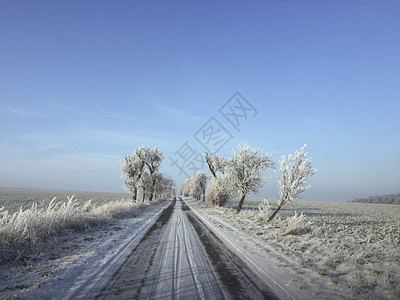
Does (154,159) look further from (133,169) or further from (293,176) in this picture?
Answer: (293,176)

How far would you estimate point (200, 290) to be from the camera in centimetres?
470

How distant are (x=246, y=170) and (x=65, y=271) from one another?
19.2 meters

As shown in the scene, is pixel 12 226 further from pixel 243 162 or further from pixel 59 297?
pixel 243 162

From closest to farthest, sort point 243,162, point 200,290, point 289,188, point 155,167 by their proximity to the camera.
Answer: point 200,290
point 289,188
point 243,162
point 155,167

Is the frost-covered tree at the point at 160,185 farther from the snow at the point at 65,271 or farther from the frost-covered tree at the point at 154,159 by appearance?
the snow at the point at 65,271

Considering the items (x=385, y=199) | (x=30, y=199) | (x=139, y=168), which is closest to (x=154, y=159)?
(x=139, y=168)

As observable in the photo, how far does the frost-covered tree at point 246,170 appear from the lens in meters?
22.5

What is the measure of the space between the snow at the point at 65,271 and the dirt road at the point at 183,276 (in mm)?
447

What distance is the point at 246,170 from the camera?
22906 mm

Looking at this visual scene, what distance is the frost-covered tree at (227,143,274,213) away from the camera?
22.5 meters

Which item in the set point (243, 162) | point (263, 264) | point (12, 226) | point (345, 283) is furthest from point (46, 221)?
point (243, 162)

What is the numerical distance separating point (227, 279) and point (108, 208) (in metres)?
14.4

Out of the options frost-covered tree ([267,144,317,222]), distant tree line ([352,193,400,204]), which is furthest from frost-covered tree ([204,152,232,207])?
distant tree line ([352,193,400,204])

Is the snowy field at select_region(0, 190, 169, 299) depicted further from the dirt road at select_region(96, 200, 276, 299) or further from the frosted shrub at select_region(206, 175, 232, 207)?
the frosted shrub at select_region(206, 175, 232, 207)
